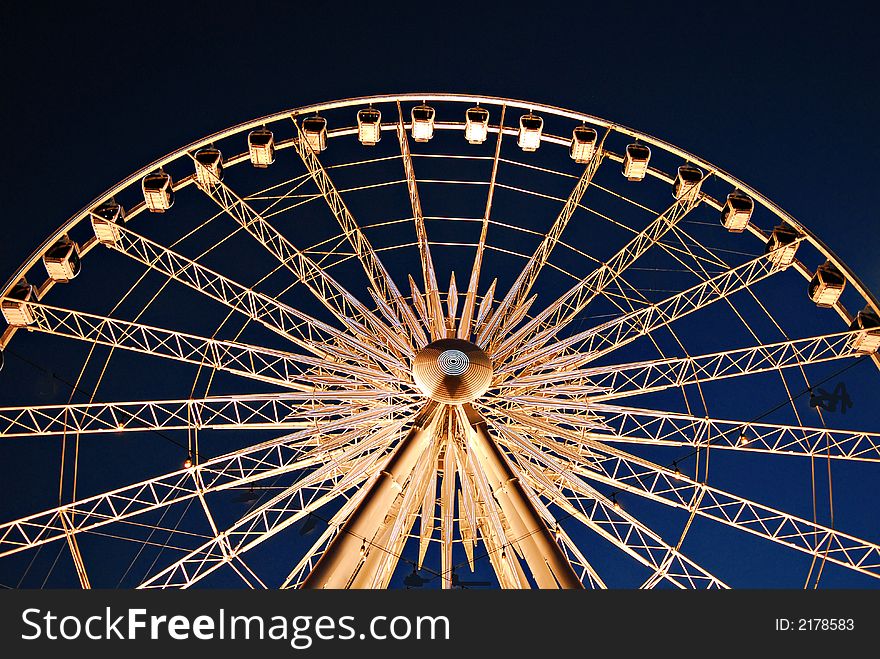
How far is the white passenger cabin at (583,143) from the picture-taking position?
1647 centimetres

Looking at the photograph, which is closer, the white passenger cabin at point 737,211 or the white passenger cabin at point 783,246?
the white passenger cabin at point 783,246

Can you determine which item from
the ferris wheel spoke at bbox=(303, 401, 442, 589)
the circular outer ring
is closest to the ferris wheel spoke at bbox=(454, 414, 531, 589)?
the ferris wheel spoke at bbox=(303, 401, 442, 589)

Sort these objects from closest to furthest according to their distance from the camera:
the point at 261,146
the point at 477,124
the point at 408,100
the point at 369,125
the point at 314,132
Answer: the point at 408,100 < the point at 261,146 < the point at 314,132 < the point at 477,124 < the point at 369,125

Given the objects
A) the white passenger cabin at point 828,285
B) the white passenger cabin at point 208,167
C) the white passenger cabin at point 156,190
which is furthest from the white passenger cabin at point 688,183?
the white passenger cabin at point 156,190

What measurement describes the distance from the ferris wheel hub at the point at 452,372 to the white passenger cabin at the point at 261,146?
554cm

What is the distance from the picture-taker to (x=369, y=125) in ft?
55.3

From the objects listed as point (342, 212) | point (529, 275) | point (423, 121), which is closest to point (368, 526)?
point (529, 275)

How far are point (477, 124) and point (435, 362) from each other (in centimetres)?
572

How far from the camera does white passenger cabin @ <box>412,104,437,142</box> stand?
666 inches

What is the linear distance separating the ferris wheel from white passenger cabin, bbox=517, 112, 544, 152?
7 centimetres

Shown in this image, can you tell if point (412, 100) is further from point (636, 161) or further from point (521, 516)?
point (521, 516)

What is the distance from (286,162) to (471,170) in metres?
5.16

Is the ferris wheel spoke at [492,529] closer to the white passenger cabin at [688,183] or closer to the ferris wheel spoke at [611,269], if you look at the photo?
the ferris wheel spoke at [611,269]

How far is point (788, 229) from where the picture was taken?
16.0 m
